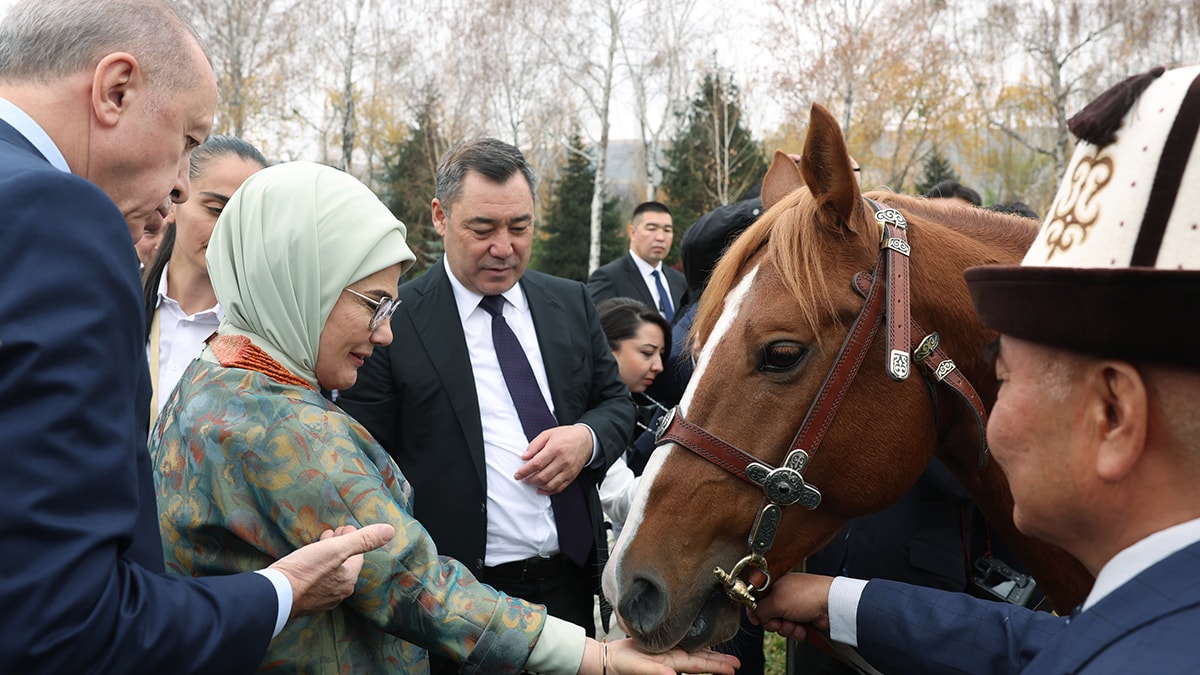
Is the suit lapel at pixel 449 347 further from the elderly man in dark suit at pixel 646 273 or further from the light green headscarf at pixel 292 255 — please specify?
the elderly man in dark suit at pixel 646 273

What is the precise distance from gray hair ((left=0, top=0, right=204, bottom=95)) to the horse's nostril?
1450mm

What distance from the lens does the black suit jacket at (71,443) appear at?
1.09 m

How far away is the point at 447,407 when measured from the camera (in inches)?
120

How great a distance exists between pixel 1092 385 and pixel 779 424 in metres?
1.07

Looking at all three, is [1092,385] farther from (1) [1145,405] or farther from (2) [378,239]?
(2) [378,239]

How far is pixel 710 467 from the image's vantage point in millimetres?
2041

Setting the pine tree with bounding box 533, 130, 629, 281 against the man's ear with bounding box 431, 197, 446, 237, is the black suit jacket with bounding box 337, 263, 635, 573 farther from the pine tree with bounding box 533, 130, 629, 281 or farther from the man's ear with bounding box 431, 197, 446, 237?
the pine tree with bounding box 533, 130, 629, 281

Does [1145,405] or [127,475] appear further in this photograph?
[127,475]

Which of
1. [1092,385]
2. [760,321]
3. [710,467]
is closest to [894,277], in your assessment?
[760,321]

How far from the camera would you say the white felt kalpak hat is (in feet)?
2.99

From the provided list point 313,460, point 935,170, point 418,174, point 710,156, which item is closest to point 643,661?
point 313,460

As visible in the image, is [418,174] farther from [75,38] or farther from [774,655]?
[75,38]

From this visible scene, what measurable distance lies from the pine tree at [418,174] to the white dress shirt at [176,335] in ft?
79.9

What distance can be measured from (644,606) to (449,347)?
56.9 inches
